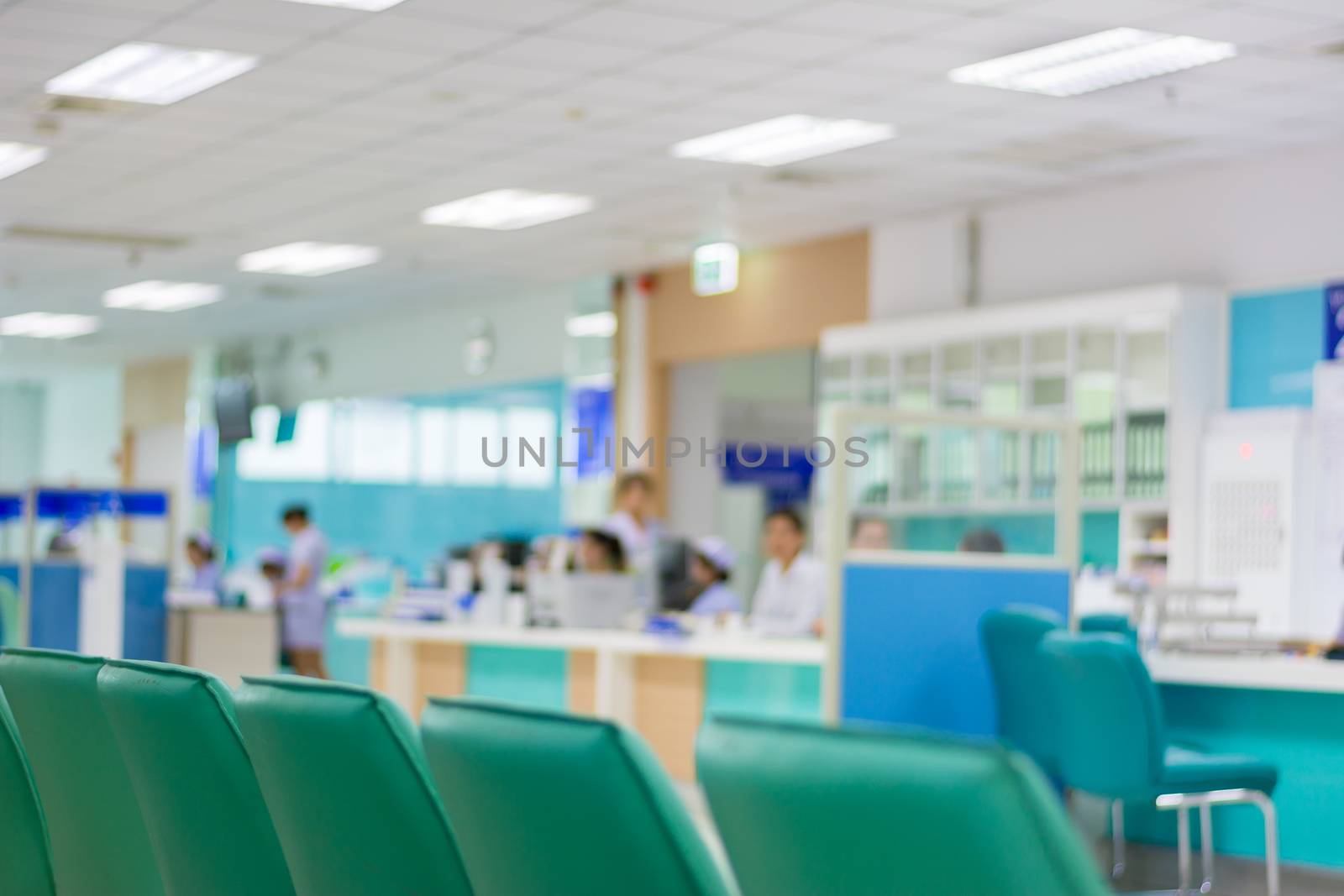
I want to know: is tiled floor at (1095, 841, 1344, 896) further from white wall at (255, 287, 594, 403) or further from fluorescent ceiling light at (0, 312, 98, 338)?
fluorescent ceiling light at (0, 312, 98, 338)

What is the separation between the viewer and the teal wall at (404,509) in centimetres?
1491

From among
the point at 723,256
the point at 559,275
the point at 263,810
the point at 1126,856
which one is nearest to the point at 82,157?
the point at 723,256

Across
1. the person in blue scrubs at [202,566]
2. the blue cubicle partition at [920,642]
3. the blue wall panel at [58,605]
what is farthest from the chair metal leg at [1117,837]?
the person in blue scrubs at [202,566]

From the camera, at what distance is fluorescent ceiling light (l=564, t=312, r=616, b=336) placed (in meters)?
12.7

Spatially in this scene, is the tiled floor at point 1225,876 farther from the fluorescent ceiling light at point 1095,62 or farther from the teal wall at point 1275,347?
the teal wall at point 1275,347

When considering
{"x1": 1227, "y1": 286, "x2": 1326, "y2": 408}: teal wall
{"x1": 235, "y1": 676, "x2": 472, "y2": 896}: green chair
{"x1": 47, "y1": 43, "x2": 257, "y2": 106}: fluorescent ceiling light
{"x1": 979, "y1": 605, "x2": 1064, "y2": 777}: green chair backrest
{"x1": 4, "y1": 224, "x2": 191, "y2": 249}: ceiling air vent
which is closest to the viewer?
{"x1": 235, "y1": 676, "x2": 472, "y2": 896}: green chair

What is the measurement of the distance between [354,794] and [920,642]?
3532 mm

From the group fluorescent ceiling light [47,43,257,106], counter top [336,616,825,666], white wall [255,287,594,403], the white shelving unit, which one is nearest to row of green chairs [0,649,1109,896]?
counter top [336,616,825,666]

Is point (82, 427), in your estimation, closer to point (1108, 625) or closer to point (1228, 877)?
point (1108, 625)

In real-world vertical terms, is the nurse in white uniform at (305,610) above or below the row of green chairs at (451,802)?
below

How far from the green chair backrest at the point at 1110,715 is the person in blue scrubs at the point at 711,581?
3.46m

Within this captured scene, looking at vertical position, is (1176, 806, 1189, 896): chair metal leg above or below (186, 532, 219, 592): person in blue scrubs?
below

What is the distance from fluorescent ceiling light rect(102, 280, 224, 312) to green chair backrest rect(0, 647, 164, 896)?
1099cm

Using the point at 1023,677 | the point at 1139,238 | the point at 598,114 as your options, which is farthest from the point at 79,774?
the point at 1139,238
